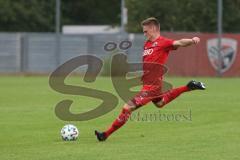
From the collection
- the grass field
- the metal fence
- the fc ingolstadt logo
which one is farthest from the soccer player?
the metal fence

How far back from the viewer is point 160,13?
56656mm

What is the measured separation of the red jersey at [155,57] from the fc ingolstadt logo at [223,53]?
3269 centimetres

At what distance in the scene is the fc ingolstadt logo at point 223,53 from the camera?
47.5 m

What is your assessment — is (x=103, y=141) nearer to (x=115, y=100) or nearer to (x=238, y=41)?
(x=115, y=100)

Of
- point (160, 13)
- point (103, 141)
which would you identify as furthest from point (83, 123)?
point (160, 13)

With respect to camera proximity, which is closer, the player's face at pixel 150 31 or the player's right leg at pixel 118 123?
the player's right leg at pixel 118 123

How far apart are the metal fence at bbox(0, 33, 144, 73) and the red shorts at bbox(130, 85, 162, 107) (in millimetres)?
36448

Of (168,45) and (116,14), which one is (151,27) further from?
(116,14)

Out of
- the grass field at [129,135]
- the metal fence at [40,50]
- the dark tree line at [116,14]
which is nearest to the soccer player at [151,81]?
the grass field at [129,135]

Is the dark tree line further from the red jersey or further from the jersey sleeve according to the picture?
the jersey sleeve

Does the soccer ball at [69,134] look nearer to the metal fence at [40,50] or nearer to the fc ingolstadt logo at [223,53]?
the fc ingolstadt logo at [223,53]

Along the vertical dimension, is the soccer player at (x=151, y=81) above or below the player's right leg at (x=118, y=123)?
above

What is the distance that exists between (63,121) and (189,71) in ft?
97.2

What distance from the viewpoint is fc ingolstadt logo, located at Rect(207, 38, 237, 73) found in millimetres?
47531
